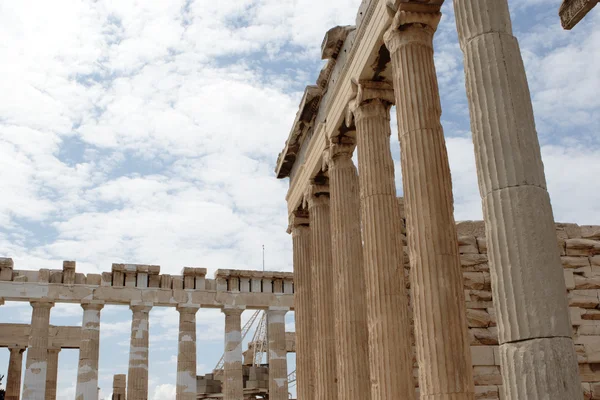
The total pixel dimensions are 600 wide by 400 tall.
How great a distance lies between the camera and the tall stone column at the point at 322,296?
21.4 meters

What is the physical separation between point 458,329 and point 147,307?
99.7 ft

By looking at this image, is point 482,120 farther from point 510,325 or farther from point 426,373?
point 426,373

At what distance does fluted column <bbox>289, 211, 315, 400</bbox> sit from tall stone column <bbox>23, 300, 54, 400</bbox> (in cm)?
1901

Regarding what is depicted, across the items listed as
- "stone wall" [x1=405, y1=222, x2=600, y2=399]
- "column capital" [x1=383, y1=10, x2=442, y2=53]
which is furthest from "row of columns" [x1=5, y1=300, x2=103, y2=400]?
"column capital" [x1=383, y1=10, x2=442, y2=53]

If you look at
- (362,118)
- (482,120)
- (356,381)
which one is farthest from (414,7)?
(356,381)

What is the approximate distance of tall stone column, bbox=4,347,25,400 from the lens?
44500 mm

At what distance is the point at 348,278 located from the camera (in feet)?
63.0

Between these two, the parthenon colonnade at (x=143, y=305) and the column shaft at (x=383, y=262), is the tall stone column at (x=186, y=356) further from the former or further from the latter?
the column shaft at (x=383, y=262)

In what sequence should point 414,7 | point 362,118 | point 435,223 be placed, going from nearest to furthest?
point 435,223
point 414,7
point 362,118

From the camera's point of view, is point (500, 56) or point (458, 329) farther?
point (458, 329)

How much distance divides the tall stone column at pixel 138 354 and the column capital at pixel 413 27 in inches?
1132

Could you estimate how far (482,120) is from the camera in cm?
1037

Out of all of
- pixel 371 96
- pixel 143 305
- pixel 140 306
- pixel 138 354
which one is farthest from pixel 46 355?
pixel 371 96

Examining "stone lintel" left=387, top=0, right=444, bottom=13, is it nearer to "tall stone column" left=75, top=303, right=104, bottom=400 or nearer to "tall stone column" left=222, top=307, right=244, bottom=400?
"tall stone column" left=222, top=307, right=244, bottom=400
